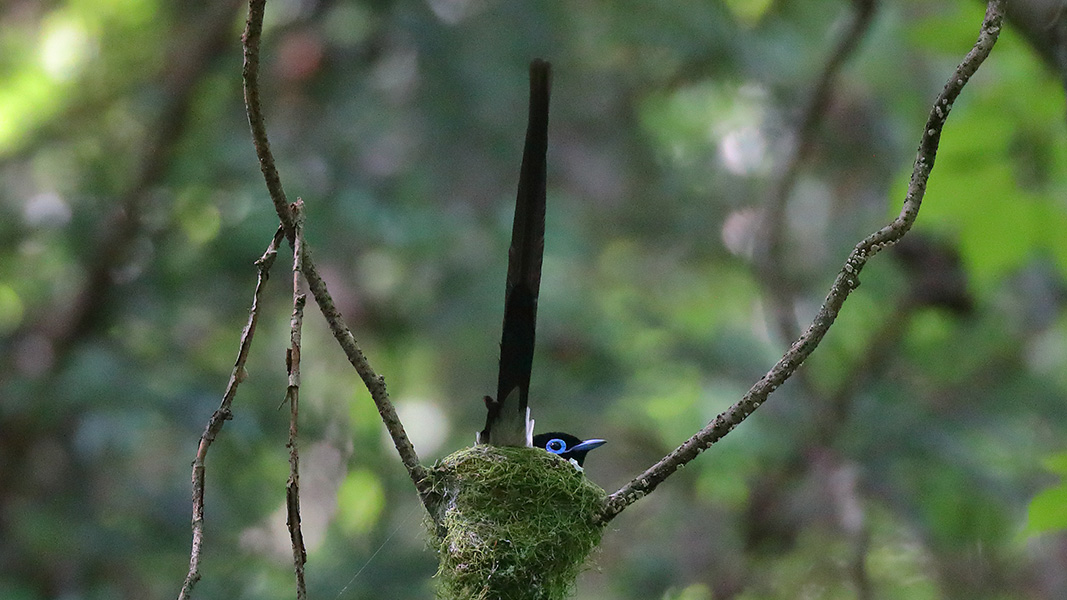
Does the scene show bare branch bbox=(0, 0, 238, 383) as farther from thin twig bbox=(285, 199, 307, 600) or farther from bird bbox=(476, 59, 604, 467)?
thin twig bbox=(285, 199, 307, 600)

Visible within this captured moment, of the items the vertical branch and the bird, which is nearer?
the vertical branch

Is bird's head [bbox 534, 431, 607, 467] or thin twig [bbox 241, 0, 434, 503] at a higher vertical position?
bird's head [bbox 534, 431, 607, 467]

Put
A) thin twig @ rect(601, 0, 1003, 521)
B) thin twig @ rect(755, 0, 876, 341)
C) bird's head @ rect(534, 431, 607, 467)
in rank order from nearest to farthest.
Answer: thin twig @ rect(601, 0, 1003, 521), bird's head @ rect(534, 431, 607, 467), thin twig @ rect(755, 0, 876, 341)

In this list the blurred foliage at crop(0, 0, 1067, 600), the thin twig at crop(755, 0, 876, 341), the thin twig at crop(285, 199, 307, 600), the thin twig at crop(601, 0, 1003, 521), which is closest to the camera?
the thin twig at crop(285, 199, 307, 600)

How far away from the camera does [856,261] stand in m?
1.92

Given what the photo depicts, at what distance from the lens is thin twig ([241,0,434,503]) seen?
167 centimetres

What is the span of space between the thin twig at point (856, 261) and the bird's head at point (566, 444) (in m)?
1.25

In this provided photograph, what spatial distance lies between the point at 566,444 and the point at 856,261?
1.61m

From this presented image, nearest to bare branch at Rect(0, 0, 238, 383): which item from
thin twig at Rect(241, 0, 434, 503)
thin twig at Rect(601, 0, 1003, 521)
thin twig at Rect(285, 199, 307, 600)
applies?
thin twig at Rect(241, 0, 434, 503)

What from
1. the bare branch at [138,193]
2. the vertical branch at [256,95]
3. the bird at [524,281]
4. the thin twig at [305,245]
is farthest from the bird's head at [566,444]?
the bare branch at [138,193]

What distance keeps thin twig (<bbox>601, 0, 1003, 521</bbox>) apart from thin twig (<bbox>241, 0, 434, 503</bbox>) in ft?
1.71

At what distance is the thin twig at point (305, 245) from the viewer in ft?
5.47

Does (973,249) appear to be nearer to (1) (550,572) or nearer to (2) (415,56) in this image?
(1) (550,572)

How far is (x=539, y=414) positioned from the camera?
5887 millimetres
